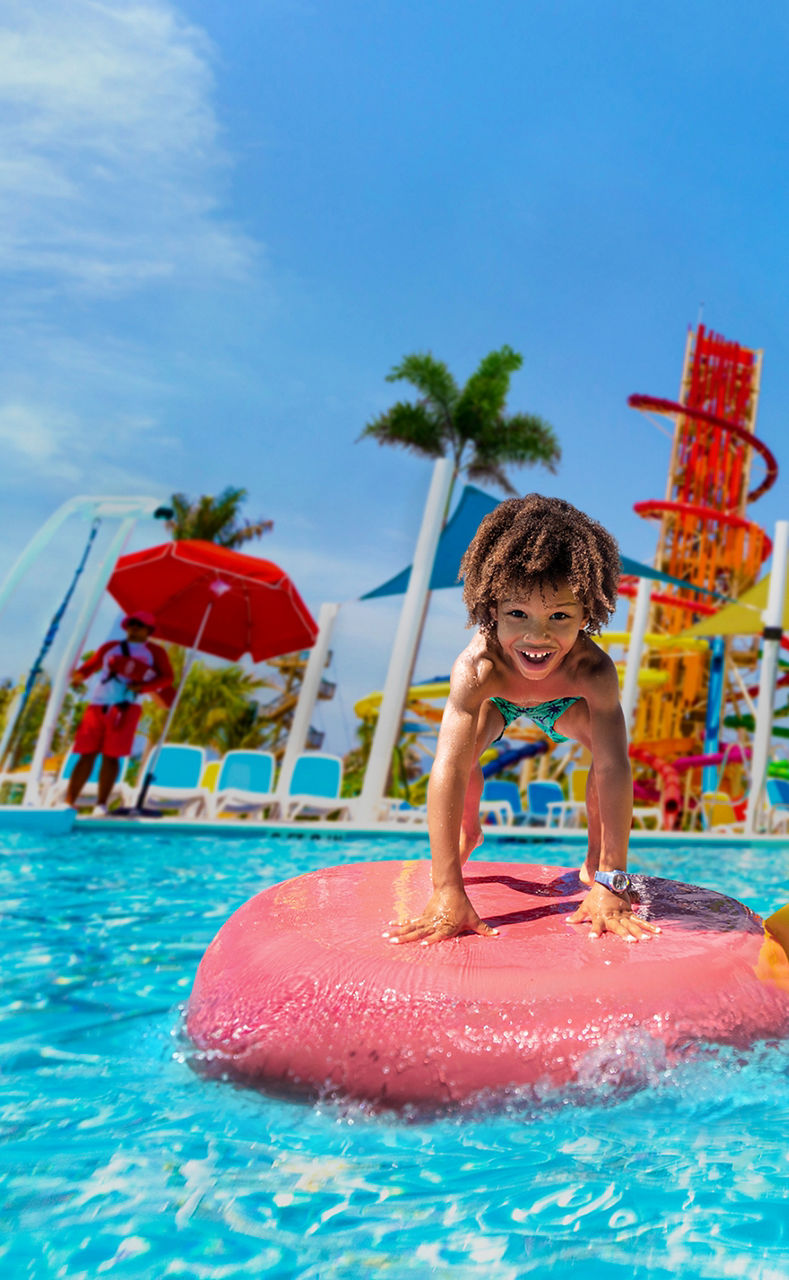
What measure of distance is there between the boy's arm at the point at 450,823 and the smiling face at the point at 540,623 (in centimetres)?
20

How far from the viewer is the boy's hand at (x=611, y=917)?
2205 mm

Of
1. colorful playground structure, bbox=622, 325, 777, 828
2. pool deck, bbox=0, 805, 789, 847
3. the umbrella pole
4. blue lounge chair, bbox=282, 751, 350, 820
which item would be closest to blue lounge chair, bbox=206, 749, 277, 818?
blue lounge chair, bbox=282, 751, 350, 820

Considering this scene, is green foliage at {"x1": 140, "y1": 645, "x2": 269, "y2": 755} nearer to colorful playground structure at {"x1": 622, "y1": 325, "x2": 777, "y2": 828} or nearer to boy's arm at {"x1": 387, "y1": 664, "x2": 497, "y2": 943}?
colorful playground structure at {"x1": 622, "y1": 325, "x2": 777, "y2": 828}

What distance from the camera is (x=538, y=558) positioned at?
2156mm

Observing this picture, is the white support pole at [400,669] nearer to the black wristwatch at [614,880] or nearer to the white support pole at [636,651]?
the white support pole at [636,651]

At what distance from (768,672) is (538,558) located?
10.7 m

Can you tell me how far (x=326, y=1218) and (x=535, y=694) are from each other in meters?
1.43

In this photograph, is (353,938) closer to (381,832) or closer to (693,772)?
(381,832)

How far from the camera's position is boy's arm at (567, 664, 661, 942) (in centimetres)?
230

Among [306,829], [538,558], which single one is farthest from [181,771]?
[538,558]

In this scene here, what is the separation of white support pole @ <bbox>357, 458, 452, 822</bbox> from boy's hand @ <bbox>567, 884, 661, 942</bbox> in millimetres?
7048

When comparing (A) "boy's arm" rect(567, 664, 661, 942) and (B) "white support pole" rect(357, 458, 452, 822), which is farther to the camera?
(B) "white support pole" rect(357, 458, 452, 822)

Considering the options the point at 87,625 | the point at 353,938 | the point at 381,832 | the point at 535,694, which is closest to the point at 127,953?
the point at 353,938

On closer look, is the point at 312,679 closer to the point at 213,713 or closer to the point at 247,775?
the point at 247,775
